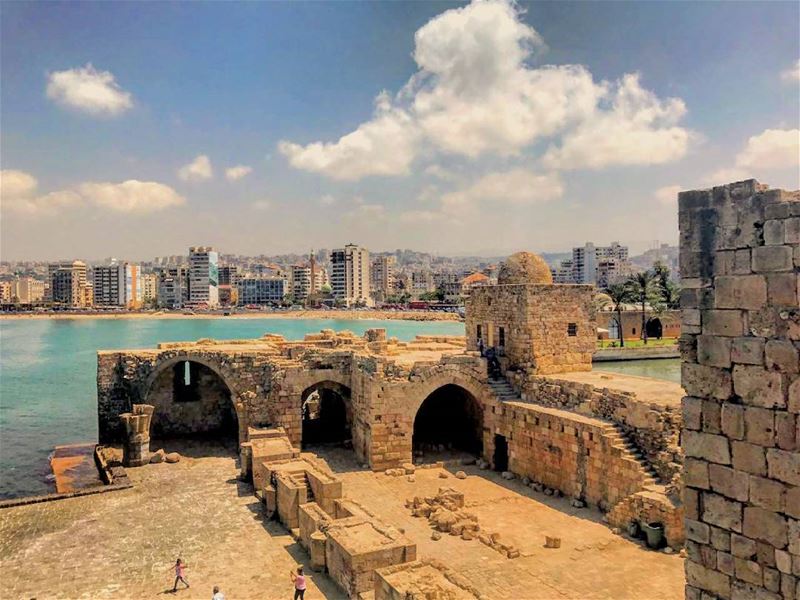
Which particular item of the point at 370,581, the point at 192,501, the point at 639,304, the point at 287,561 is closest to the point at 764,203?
the point at 370,581

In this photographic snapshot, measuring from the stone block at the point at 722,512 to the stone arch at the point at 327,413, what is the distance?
16.8 metres

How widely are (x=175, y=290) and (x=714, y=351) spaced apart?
175 m

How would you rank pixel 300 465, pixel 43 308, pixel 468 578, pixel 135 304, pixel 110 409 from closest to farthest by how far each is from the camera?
1. pixel 468 578
2. pixel 300 465
3. pixel 110 409
4. pixel 43 308
5. pixel 135 304

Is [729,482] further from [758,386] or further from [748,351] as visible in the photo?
[748,351]

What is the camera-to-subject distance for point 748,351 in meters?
5.30

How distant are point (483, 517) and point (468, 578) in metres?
3.46

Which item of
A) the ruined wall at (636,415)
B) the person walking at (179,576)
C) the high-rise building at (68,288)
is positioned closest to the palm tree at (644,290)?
the ruined wall at (636,415)

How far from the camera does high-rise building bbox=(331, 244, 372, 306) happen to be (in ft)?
554

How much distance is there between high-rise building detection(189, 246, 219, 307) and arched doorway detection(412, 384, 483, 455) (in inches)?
5874

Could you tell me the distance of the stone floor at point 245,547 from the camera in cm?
1189

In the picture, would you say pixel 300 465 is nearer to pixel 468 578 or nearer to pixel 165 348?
pixel 468 578

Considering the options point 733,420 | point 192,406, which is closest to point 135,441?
point 192,406

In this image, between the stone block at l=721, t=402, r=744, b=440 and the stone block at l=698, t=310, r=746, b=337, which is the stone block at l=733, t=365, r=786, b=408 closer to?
the stone block at l=721, t=402, r=744, b=440

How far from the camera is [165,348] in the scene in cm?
2481
